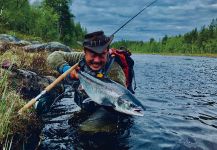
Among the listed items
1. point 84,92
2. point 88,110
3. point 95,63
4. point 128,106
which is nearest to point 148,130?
point 88,110

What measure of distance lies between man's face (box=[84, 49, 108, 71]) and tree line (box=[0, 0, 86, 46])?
2666 inches

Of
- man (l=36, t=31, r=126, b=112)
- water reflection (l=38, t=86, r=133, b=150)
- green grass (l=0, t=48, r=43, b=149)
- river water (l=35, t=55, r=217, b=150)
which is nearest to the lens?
green grass (l=0, t=48, r=43, b=149)

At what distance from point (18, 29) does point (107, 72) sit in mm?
79836

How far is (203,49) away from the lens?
478 feet

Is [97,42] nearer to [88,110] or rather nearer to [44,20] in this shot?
[88,110]

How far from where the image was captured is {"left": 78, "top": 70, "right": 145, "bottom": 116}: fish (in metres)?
5.51

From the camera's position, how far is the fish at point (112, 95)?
5512mm

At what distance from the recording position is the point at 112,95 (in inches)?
239

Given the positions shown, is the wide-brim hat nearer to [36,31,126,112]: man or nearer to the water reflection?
[36,31,126,112]: man

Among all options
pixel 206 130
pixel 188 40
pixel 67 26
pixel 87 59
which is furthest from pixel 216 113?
pixel 188 40

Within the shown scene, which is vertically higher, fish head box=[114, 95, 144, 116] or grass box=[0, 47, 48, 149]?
fish head box=[114, 95, 144, 116]

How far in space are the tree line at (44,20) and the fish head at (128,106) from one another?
2757 inches

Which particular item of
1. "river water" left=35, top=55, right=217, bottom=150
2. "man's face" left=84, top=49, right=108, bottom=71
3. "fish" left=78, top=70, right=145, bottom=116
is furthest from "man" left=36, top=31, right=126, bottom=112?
"river water" left=35, top=55, right=217, bottom=150

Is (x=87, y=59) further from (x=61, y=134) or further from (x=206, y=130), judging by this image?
(x=206, y=130)
